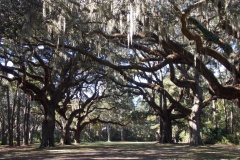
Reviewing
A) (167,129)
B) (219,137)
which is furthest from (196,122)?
(219,137)

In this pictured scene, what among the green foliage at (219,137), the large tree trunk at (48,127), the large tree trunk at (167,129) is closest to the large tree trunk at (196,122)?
the large tree trunk at (167,129)

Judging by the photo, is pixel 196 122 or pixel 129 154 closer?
pixel 129 154

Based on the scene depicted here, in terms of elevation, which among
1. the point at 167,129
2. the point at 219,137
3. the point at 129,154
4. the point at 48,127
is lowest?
the point at 219,137

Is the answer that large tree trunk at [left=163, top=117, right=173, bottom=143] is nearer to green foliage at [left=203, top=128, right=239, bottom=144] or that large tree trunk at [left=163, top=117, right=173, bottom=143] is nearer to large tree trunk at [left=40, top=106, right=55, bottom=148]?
green foliage at [left=203, top=128, right=239, bottom=144]

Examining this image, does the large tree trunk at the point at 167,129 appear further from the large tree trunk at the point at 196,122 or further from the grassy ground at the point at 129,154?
the grassy ground at the point at 129,154

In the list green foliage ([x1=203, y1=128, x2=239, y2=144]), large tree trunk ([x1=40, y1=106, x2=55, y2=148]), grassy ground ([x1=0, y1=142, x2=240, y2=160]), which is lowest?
green foliage ([x1=203, y1=128, x2=239, y2=144])

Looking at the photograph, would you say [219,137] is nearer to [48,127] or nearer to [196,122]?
[196,122]

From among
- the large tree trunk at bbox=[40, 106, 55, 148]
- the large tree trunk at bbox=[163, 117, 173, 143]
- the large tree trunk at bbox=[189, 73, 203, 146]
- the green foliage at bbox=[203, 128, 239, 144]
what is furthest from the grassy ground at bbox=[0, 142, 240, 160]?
the large tree trunk at bbox=[163, 117, 173, 143]

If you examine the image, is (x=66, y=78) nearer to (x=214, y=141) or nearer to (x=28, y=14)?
(x=28, y=14)

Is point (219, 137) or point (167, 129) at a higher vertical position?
point (167, 129)

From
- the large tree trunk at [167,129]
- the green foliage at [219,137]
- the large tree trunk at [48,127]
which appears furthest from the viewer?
the large tree trunk at [167,129]

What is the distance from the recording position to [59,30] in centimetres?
1167

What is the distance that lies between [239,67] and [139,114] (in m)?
21.0

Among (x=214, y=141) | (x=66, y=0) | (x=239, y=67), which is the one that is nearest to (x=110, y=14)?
(x=66, y=0)
